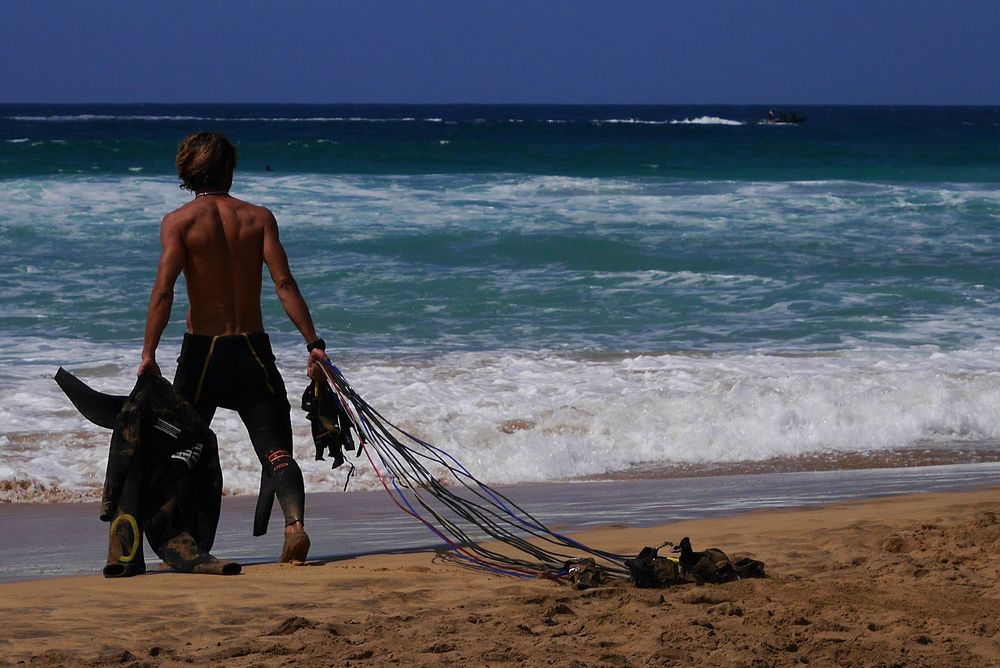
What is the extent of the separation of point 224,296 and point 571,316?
7318mm

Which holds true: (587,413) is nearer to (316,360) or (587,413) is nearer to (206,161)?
(316,360)

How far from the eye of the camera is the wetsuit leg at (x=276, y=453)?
414 centimetres

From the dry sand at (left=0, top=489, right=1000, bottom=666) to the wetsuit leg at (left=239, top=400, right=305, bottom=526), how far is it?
233 millimetres

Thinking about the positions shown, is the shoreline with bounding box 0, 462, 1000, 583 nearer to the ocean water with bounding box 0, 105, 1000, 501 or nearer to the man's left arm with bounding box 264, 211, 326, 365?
the ocean water with bounding box 0, 105, 1000, 501

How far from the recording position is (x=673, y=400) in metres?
7.55

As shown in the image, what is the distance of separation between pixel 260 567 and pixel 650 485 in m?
2.65

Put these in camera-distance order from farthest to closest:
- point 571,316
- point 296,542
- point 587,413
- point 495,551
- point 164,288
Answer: point 571,316, point 587,413, point 495,551, point 296,542, point 164,288

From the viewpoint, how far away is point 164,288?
3.94 metres

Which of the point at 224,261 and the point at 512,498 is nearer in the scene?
the point at 224,261

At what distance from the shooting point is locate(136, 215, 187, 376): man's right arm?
12.9 ft

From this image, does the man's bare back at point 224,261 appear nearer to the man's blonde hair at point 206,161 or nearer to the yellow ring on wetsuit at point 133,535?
the man's blonde hair at point 206,161

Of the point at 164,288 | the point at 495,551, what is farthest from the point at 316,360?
the point at 495,551

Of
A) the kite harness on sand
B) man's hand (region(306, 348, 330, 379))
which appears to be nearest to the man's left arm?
man's hand (region(306, 348, 330, 379))

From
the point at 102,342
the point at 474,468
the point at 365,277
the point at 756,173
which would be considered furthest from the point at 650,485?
the point at 756,173
